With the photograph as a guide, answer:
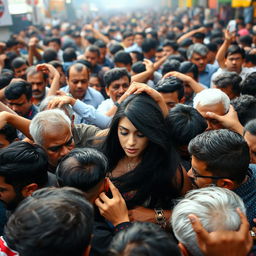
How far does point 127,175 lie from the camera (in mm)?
2227

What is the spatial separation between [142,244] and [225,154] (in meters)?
0.95

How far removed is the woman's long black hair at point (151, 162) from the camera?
2.16 metres

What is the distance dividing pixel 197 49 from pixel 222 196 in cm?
479

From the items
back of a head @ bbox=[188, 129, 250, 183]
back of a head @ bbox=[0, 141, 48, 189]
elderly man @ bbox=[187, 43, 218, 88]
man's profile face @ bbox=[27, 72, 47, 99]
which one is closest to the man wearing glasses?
back of a head @ bbox=[188, 129, 250, 183]

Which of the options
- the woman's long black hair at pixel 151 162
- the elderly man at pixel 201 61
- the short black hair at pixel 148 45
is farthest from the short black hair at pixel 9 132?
the short black hair at pixel 148 45

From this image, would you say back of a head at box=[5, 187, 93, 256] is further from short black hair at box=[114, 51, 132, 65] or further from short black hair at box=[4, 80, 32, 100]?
short black hair at box=[114, 51, 132, 65]

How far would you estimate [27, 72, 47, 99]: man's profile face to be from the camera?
4664 mm

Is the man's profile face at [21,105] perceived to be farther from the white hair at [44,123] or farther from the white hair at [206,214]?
the white hair at [206,214]

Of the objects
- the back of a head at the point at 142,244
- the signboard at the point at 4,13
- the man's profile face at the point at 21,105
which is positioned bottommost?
the man's profile face at the point at 21,105

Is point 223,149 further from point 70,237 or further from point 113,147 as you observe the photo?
point 70,237

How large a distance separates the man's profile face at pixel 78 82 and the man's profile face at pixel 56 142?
6.85 feet

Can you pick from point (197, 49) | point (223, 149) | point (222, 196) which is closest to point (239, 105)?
point (223, 149)

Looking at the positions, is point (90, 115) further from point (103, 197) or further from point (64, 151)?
point (103, 197)

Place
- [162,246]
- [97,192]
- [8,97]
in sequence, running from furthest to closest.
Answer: [8,97] < [97,192] < [162,246]
